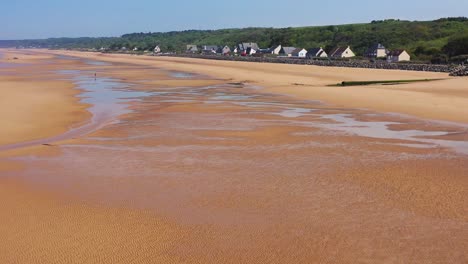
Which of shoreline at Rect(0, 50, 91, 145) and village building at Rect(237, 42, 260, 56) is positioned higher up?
village building at Rect(237, 42, 260, 56)

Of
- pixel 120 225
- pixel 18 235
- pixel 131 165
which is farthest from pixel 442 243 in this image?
pixel 131 165

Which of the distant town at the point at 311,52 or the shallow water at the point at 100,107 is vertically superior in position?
the distant town at the point at 311,52

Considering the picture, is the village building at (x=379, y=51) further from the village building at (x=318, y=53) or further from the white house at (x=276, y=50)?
the white house at (x=276, y=50)

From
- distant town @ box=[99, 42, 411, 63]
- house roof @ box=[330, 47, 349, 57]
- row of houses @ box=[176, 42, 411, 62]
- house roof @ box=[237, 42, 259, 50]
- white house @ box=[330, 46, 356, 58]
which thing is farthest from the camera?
house roof @ box=[237, 42, 259, 50]

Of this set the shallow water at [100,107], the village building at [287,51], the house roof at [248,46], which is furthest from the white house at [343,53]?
the shallow water at [100,107]

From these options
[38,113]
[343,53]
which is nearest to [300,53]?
[343,53]

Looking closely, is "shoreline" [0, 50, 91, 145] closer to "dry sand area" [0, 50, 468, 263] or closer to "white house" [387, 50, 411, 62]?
"dry sand area" [0, 50, 468, 263]

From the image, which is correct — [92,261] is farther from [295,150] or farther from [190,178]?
[295,150]

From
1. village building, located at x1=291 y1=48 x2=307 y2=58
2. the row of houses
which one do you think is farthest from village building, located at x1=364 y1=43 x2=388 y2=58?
village building, located at x1=291 y1=48 x2=307 y2=58
